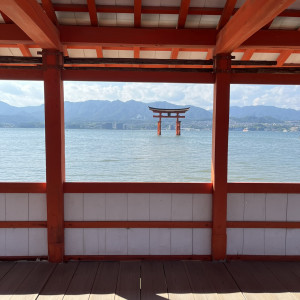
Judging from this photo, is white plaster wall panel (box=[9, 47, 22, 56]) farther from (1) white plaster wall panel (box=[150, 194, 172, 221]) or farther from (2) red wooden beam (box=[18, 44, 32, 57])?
(1) white plaster wall panel (box=[150, 194, 172, 221])

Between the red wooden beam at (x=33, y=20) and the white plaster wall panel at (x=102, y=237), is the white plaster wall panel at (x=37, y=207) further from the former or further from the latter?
the red wooden beam at (x=33, y=20)

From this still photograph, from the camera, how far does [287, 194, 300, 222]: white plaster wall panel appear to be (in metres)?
3.15

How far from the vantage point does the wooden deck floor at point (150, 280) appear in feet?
7.92

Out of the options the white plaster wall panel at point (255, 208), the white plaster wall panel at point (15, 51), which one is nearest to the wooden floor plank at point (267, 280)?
the white plaster wall panel at point (255, 208)

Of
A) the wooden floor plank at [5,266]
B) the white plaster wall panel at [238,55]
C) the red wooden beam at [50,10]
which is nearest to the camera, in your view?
the red wooden beam at [50,10]

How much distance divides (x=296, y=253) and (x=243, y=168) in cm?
2642

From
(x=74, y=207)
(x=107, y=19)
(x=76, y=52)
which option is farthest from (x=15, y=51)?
(x=74, y=207)

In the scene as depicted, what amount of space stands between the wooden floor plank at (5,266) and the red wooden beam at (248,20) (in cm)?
310

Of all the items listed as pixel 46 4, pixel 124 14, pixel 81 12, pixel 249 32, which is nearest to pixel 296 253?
pixel 249 32

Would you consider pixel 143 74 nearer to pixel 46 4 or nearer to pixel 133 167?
pixel 46 4

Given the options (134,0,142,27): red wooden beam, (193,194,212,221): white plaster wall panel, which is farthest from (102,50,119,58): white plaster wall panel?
(193,194,212,221): white plaster wall panel

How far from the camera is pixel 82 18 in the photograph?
9.51 ft

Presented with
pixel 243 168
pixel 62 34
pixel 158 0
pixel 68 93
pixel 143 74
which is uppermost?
pixel 68 93

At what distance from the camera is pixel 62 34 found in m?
2.95
